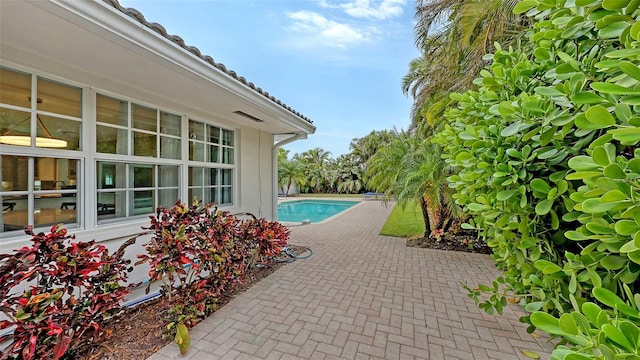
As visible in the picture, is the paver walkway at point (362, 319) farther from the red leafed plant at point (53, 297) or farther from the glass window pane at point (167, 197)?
the glass window pane at point (167, 197)

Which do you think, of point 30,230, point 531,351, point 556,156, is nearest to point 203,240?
point 30,230

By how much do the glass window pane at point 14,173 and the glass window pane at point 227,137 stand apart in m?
3.90

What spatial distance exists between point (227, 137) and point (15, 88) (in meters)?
4.05

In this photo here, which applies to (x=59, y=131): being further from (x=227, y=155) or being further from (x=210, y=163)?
(x=227, y=155)

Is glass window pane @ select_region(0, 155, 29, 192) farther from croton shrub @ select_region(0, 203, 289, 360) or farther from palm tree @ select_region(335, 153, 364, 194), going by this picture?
palm tree @ select_region(335, 153, 364, 194)

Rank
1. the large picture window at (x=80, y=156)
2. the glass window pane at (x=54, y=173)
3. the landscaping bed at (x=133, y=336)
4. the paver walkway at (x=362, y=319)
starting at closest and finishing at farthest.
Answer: the landscaping bed at (x=133, y=336) → the paver walkway at (x=362, y=319) → the large picture window at (x=80, y=156) → the glass window pane at (x=54, y=173)

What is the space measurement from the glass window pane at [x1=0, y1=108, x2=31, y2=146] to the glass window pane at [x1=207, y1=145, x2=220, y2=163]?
3.27 metres

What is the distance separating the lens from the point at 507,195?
1.73 meters

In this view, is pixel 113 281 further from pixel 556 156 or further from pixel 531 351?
pixel 531 351

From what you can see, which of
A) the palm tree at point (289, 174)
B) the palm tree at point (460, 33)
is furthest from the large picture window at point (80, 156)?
the palm tree at point (289, 174)

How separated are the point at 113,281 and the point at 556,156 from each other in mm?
4516

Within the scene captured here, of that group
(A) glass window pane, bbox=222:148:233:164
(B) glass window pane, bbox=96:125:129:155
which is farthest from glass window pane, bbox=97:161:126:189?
(A) glass window pane, bbox=222:148:233:164

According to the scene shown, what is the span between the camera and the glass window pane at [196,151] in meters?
5.96

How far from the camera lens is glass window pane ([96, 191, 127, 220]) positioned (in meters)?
4.20
